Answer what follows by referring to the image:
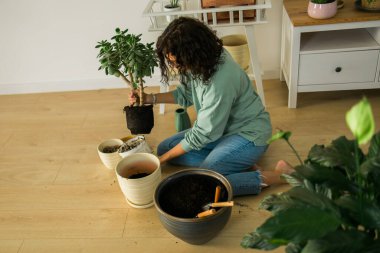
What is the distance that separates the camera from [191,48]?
1.29 metres

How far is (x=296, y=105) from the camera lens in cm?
208

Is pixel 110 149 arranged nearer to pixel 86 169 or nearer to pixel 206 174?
pixel 86 169

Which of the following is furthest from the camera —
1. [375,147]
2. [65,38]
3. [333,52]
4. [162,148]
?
[65,38]

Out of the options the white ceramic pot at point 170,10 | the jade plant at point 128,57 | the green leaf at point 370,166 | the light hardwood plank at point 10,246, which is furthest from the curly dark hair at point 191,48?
the light hardwood plank at point 10,246

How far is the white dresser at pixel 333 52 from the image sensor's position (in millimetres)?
1782

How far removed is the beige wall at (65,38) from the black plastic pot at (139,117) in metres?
0.76

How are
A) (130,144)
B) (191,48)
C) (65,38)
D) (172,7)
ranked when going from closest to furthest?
(191,48) < (130,144) < (172,7) < (65,38)

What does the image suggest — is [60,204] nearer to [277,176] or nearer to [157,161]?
[157,161]

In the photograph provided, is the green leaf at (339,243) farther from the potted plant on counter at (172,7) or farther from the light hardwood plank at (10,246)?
the potted plant on counter at (172,7)

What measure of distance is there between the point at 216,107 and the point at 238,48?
2.36 ft

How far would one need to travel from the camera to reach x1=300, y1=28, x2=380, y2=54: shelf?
1853 millimetres

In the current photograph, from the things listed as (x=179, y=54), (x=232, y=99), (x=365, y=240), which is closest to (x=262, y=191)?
(x=232, y=99)

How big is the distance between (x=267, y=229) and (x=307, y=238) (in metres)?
0.07

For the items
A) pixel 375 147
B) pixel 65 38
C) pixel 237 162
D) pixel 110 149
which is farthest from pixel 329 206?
pixel 65 38
